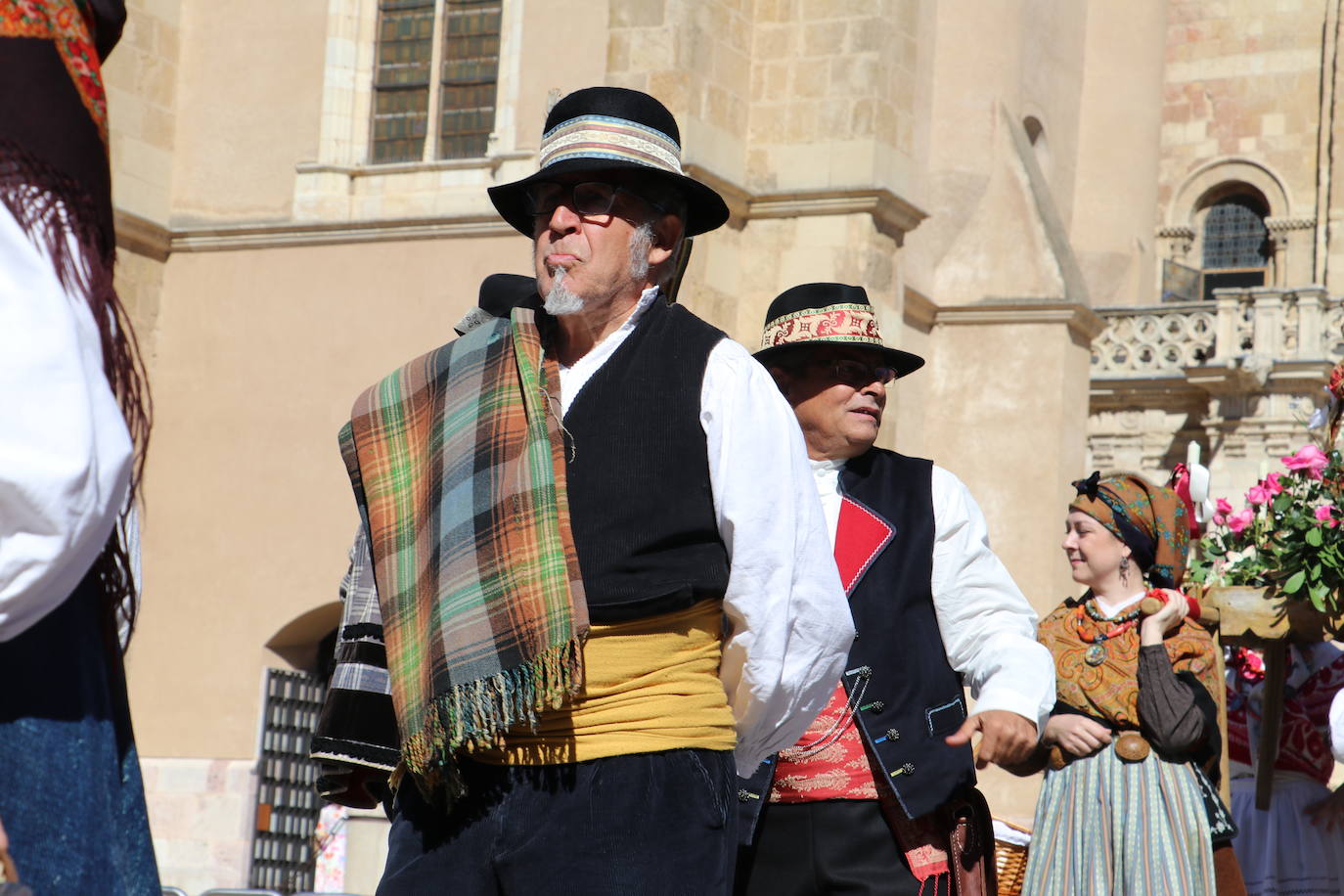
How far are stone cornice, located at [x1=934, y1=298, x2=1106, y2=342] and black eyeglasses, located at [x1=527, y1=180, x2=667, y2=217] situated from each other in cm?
1361

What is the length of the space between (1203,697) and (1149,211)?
20.1m

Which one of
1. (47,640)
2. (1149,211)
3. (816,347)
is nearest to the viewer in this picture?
(47,640)

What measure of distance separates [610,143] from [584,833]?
3.92 feet

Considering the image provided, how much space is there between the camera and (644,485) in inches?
135

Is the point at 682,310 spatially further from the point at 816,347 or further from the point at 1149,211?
the point at 1149,211

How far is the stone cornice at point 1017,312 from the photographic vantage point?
1695cm

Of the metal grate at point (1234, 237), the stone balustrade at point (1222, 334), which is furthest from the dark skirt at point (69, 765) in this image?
the metal grate at point (1234, 237)

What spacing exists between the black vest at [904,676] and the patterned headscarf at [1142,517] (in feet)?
5.79

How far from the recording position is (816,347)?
5.14 meters

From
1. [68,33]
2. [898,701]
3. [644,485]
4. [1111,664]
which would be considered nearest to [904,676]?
[898,701]

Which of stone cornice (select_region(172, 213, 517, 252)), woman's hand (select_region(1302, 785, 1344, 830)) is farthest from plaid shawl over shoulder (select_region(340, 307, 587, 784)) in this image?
stone cornice (select_region(172, 213, 517, 252))

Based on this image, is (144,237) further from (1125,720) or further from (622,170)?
(622,170)

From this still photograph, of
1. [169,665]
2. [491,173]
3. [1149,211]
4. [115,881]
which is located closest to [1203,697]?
[115,881]

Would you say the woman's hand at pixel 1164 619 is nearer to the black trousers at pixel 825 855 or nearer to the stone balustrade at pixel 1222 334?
the black trousers at pixel 825 855
